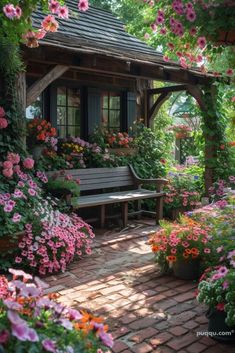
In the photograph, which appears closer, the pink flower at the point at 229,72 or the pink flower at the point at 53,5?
the pink flower at the point at 53,5

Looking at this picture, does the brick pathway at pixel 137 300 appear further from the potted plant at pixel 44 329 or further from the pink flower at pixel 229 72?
the pink flower at pixel 229 72

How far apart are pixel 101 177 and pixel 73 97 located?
1.82 meters

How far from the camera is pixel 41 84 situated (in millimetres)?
5250

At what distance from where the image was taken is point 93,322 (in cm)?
161

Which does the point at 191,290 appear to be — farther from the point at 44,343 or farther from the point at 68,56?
the point at 68,56

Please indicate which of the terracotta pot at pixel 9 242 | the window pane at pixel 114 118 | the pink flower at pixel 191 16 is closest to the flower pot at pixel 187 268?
the terracotta pot at pixel 9 242

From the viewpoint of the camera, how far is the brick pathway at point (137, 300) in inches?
112

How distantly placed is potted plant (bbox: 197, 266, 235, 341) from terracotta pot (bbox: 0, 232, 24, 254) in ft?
6.89

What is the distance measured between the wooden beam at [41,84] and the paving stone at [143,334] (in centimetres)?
316

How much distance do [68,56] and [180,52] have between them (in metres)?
1.99

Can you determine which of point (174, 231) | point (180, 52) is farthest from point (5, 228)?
point (180, 52)

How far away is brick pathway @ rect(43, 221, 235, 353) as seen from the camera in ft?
9.30

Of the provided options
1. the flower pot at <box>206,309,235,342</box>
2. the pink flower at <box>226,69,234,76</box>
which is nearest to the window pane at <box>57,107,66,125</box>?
the pink flower at <box>226,69,234,76</box>

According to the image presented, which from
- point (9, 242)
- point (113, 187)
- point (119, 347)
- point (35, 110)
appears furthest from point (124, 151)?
point (119, 347)
